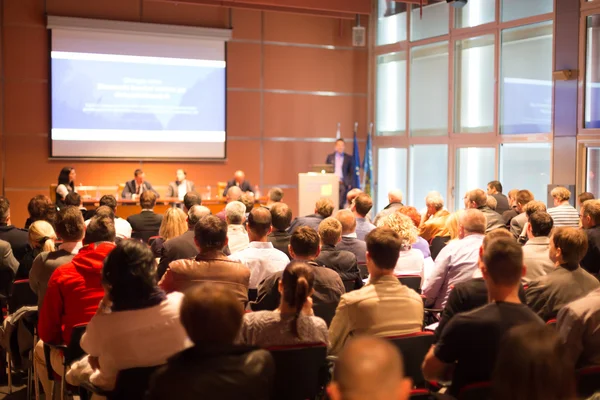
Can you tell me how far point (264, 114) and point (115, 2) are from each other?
3.29 meters

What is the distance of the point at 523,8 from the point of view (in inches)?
422

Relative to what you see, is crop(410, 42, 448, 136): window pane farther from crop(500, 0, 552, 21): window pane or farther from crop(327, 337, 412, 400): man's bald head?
crop(327, 337, 412, 400): man's bald head

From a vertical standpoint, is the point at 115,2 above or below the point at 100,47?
above

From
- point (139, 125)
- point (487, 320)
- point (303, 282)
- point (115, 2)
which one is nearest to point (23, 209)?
point (139, 125)

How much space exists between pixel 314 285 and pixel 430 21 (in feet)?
31.9

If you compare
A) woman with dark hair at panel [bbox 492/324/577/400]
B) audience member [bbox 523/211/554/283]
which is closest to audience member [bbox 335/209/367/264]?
audience member [bbox 523/211/554/283]

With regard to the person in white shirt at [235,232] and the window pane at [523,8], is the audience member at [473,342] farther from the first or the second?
the window pane at [523,8]

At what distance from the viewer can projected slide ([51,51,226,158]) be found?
11.2 meters

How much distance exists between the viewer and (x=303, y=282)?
2.94 metres

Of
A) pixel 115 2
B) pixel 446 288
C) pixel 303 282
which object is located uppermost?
pixel 115 2

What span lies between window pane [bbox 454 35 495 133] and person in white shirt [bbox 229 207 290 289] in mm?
7613

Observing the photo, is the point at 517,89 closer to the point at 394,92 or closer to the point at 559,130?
the point at 559,130

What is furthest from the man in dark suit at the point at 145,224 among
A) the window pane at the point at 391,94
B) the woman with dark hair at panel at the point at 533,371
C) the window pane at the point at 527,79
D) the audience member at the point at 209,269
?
the window pane at the point at 391,94

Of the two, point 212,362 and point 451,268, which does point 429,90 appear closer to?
point 451,268
